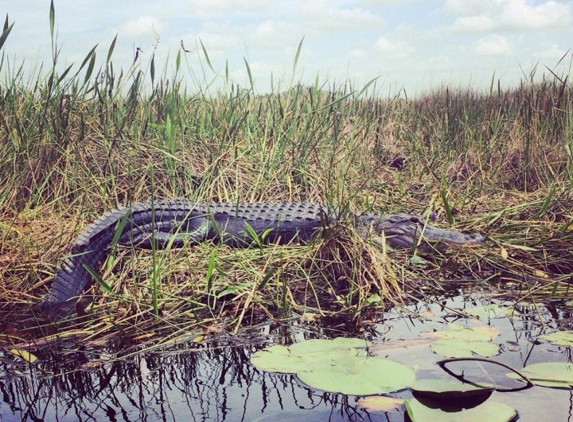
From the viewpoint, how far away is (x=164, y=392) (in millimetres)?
1892

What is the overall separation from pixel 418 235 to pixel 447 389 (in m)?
1.97

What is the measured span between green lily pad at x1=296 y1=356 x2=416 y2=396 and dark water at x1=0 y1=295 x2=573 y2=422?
0.03 m

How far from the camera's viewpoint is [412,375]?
6.19 feet

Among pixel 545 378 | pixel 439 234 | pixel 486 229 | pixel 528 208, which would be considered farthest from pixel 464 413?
pixel 528 208

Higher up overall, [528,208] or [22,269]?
[528,208]

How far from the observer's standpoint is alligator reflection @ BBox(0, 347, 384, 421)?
5.70 feet

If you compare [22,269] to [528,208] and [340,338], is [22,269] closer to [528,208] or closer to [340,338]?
[340,338]

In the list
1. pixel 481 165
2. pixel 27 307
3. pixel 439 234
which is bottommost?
pixel 27 307

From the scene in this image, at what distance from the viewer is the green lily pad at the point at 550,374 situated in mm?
1844

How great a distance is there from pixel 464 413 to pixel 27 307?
2221mm

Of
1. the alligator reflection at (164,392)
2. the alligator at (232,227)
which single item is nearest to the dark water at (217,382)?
the alligator reflection at (164,392)

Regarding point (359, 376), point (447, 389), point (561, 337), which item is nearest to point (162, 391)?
point (359, 376)

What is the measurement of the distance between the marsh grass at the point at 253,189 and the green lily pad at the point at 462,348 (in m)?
0.48

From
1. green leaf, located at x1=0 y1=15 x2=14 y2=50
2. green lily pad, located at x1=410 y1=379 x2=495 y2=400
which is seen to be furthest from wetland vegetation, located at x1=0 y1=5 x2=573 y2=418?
green lily pad, located at x1=410 y1=379 x2=495 y2=400
